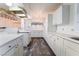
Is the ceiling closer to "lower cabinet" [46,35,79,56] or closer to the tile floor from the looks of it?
"lower cabinet" [46,35,79,56]

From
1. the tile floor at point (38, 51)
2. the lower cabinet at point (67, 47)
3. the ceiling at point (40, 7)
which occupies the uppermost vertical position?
the ceiling at point (40, 7)

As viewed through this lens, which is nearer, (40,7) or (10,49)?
(10,49)

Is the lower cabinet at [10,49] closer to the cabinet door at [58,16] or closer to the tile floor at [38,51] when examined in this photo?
the tile floor at [38,51]

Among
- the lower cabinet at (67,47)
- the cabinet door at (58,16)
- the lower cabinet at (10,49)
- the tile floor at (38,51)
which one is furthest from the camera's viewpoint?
the cabinet door at (58,16)

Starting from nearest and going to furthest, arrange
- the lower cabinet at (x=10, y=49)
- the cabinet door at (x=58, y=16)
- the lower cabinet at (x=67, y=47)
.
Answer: the lower cabinet at (x=10, y=49), the lower cabinet at (x=67, y=47), the cabinet door at (x=58, y=16)

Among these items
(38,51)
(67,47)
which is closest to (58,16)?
(38,51)

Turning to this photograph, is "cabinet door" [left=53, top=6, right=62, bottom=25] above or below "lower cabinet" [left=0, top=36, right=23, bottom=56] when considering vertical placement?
above

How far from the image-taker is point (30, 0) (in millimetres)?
→ 1003

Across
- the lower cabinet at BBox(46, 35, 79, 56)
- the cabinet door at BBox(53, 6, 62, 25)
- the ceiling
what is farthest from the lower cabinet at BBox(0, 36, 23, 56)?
the cabinet door at BBox(53, 6, 62, 25)

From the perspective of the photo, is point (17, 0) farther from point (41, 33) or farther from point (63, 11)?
point (41, 33)

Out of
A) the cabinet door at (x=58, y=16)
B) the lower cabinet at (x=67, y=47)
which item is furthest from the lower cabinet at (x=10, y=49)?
the cabinet door at (x=58, y=16)

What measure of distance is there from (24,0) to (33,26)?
910 cm

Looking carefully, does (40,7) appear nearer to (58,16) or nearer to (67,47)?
(58,16)

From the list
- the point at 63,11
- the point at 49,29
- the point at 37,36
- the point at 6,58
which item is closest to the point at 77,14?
the point at 63,11
